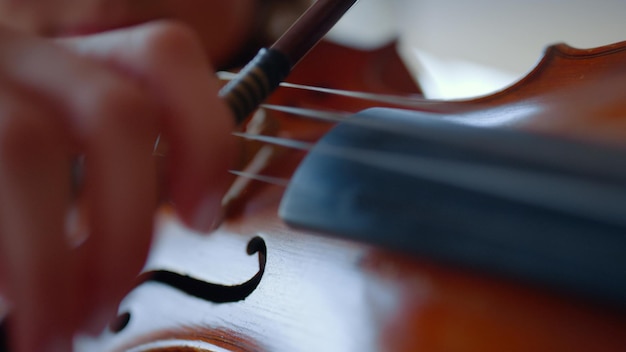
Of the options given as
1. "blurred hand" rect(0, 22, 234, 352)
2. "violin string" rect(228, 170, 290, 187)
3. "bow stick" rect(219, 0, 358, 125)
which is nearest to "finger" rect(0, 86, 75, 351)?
"blurred hand" rect(0, 22, 234, 352)

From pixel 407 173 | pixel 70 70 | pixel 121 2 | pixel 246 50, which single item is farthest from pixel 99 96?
pixel 246 50

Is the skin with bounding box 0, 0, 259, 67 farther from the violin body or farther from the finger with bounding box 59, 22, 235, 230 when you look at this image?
the finger with bounding box 59, 22, 235, 230

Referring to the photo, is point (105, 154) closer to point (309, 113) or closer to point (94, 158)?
point (94, 158)

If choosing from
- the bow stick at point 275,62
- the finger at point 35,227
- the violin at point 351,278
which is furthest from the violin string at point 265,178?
the finger at point 35,227

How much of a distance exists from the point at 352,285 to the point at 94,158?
16cm

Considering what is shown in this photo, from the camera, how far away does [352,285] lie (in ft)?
1.07

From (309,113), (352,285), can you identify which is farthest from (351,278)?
(309,113)

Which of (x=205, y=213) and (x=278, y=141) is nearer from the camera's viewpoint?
(x=205, y=213)

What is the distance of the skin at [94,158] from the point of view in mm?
250

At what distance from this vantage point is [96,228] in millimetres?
265

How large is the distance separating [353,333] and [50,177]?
0.18m

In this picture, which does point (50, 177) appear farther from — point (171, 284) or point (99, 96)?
point (171, 284)

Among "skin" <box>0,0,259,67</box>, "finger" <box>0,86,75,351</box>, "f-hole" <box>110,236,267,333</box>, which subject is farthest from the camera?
"skin" <box>0,0,259,67</box>

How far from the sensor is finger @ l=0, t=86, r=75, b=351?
0.24 metres
